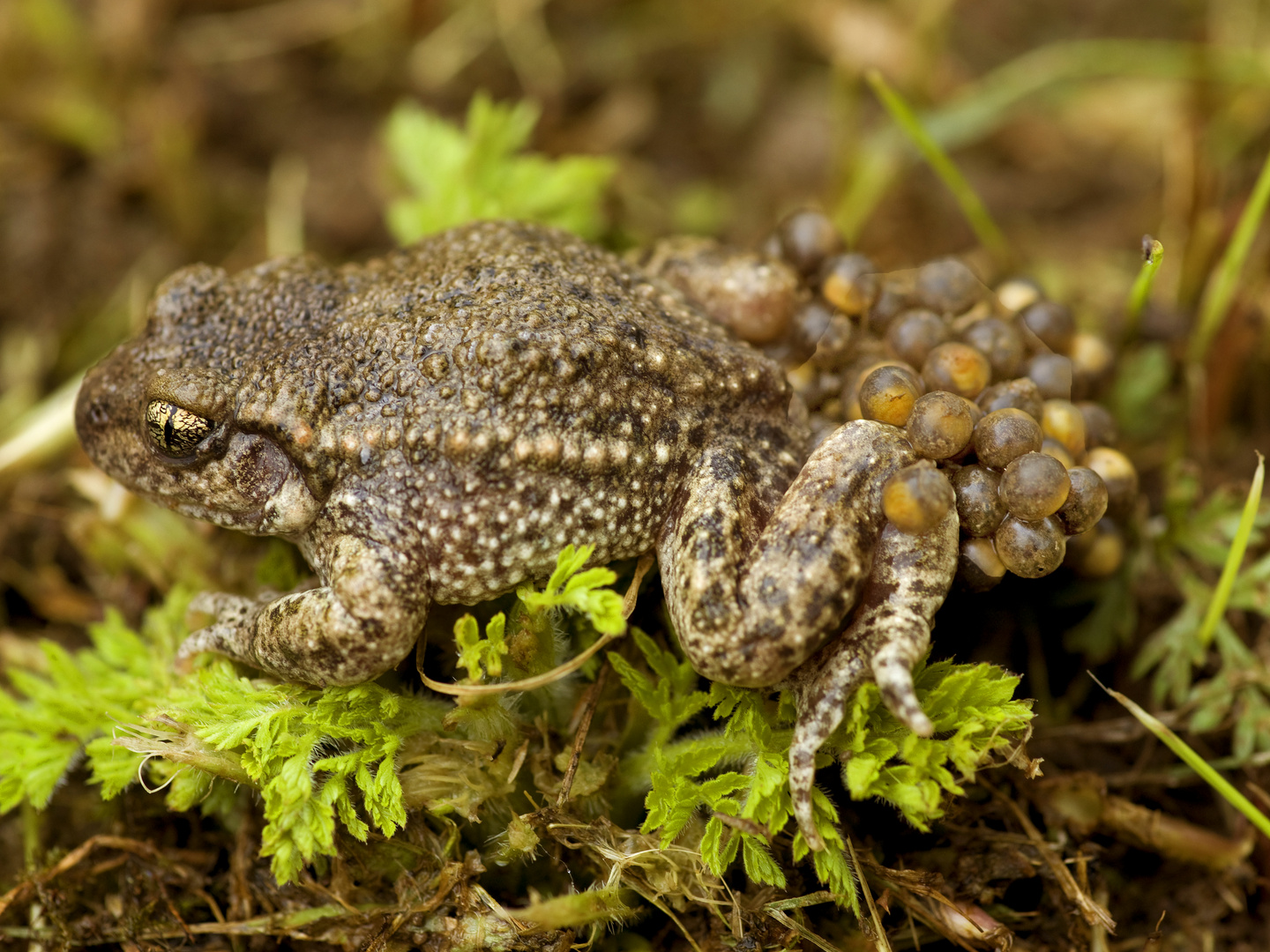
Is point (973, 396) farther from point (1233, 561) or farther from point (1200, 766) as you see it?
point (1200, 766)

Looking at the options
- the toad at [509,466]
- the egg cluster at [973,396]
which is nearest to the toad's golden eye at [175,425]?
the toad at [509,466]

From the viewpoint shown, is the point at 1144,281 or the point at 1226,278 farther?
the point at 1226,278

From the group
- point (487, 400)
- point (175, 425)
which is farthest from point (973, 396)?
point (175, 425)

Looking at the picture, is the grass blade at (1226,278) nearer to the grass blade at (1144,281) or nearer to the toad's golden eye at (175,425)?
the grass blade at (1144,281)

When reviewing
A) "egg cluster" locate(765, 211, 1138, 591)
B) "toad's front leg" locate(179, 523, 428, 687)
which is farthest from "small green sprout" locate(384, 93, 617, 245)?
"toad's front leg" locate(179, 523, 428, 687)

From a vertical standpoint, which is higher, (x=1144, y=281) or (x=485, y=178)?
(x=485, y=178)

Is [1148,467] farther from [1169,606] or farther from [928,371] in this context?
[928,371]
